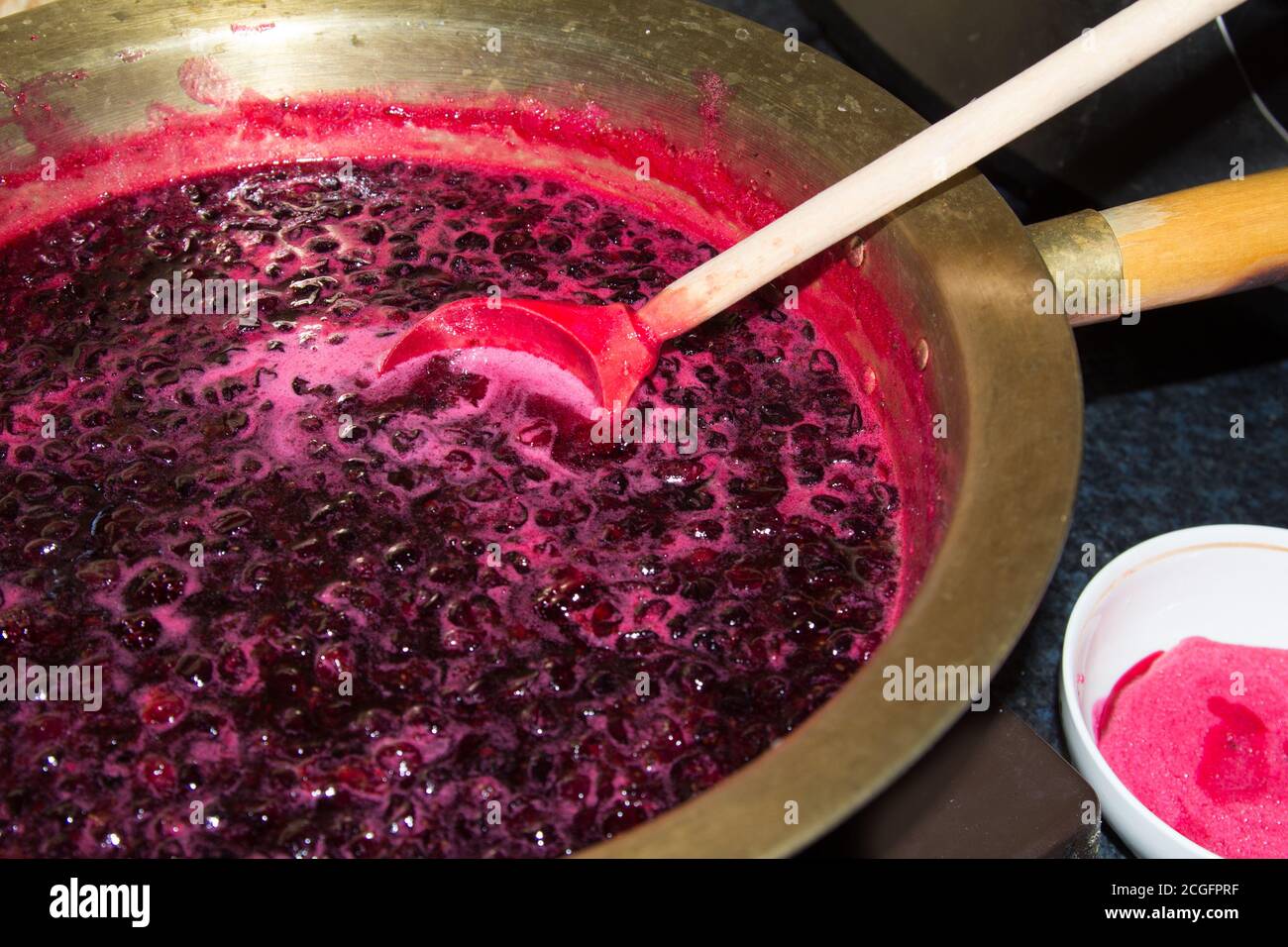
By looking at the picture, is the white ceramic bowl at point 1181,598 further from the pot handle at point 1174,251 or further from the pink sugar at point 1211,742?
the pot handle at point 1174,251

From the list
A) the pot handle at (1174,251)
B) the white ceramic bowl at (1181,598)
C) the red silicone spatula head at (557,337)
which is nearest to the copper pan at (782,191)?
the pot handle at (1174,251)

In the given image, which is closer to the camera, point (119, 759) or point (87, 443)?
point (119, 759)

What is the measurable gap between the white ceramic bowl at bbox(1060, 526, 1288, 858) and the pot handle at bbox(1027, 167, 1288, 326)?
1.84ft

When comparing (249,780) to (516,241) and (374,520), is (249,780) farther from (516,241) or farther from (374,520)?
(516,241)

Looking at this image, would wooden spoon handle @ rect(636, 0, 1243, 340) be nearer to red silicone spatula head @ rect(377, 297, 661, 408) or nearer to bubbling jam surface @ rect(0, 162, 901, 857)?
red silicone spatula head @ rect(377, 297, 661, 408)

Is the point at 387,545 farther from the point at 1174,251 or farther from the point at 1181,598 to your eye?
the point at 1181,598

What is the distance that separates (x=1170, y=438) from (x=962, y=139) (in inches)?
49.2

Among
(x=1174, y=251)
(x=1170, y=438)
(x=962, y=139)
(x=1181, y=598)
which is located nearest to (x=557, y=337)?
(x=962, y=139)

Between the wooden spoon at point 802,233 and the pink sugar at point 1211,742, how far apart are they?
2.83 ft

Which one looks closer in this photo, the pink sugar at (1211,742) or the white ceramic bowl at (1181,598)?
the pink sugar at (1211,742)

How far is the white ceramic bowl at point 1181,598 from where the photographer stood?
5.99 feet

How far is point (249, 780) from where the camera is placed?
1.26m
